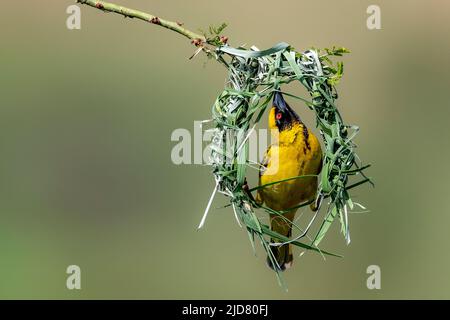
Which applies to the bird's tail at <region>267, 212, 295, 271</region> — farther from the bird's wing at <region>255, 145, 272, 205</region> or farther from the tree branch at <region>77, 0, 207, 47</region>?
the tree branch at <region>77, 0, 207, 47</region>

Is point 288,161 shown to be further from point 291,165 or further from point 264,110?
point 264,110

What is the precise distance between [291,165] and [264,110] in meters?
0.29

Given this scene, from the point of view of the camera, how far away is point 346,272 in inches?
225

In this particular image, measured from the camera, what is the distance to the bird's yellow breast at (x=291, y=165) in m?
3.55

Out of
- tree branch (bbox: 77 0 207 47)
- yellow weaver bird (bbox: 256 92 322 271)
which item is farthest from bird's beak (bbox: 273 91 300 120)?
tree branch (bbox: 77 0 207 47)

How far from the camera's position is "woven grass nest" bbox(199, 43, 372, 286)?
3408 mm

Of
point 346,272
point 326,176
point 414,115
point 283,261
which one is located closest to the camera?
point 326,176

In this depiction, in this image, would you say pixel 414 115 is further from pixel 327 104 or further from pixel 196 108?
pixel 327 104

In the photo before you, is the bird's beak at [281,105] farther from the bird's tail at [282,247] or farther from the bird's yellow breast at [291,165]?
the bird's tail at [282,247]

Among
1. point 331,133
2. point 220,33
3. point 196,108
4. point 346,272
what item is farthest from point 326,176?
point 196,108

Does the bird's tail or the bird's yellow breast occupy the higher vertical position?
the bird's yellow breast

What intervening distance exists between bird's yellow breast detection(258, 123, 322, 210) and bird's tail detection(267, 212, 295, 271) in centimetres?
11

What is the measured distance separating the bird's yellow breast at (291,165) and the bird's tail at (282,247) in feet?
0.35

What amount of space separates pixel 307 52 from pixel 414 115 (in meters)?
2.95
